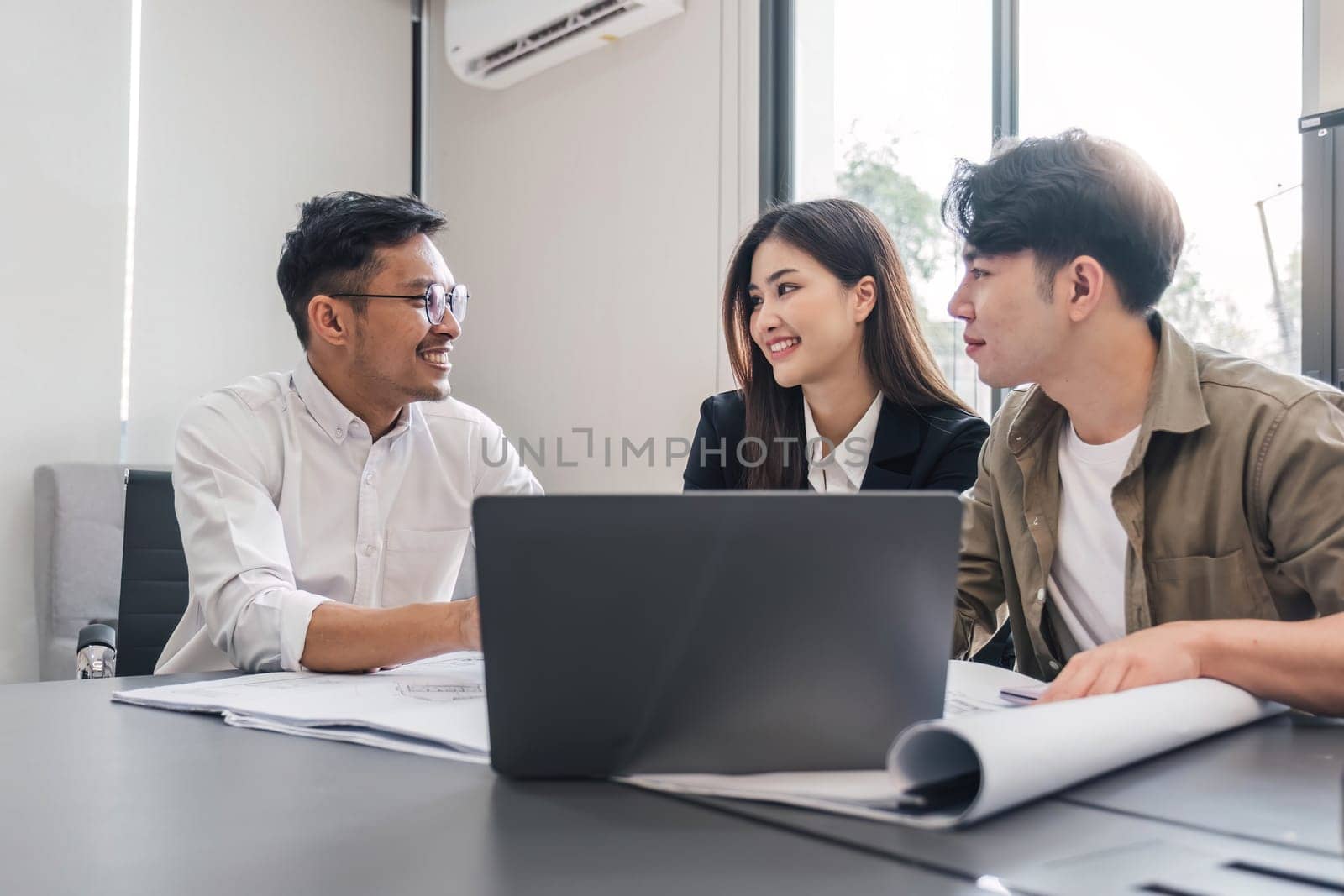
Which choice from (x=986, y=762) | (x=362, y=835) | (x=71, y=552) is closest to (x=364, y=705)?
(x=362, y=835)

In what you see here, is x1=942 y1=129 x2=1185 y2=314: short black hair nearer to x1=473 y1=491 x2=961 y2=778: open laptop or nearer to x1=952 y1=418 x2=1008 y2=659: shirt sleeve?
x1=952 y1=418 x2=1008 y2=659: shirt sleeve

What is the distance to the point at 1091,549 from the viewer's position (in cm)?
154

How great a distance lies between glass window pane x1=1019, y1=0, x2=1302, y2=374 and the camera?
2359 millimetres

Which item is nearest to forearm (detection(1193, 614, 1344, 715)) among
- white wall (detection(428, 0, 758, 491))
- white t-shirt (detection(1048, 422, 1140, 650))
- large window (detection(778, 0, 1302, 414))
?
white t-shirt (detection(1048, 422, 1140, 650))

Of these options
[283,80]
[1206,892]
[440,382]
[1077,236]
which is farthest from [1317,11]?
[283,80]

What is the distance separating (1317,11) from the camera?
7.49 feet

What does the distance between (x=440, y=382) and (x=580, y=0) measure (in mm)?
1688

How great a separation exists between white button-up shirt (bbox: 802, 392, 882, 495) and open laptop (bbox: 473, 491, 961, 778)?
1.46m

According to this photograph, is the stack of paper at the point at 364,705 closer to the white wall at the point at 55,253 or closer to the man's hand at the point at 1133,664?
A: the man's hand at the point at 1133,664

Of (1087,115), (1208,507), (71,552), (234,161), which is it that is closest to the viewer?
(1208,507)

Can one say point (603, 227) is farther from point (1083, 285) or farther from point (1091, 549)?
point (1091, 549)

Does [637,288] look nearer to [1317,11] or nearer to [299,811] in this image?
[1317,11]

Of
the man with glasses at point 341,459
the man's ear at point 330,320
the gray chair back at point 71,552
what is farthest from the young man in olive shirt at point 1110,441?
the gray chair back at point 71,552

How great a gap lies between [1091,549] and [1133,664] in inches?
23.4
